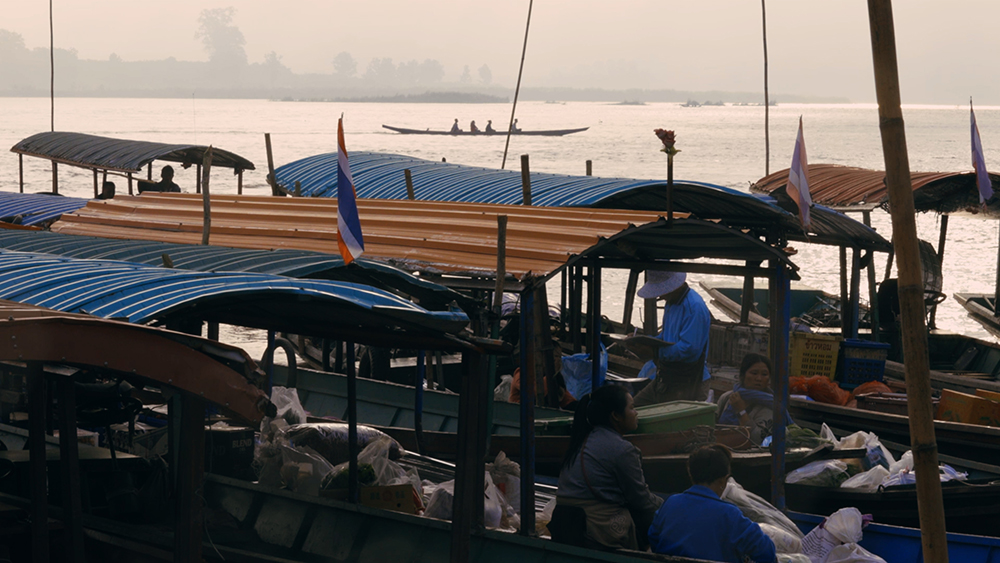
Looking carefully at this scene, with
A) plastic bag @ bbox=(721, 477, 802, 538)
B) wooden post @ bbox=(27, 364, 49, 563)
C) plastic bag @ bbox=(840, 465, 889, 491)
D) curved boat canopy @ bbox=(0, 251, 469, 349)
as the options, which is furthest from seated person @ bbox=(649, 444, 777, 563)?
wooden post @ bbox=(27, 364, 49, 563)

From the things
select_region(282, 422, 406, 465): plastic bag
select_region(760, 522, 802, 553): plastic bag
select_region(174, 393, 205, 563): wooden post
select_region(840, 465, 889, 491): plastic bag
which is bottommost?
select_region(840, 465, 889, 491): plastic bag

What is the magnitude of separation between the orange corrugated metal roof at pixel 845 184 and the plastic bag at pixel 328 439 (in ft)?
24.5

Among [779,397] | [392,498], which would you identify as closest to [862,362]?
[779,397]

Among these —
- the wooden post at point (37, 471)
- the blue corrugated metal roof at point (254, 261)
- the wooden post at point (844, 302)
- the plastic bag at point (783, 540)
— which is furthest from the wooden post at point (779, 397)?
the wooden post at point (844, 302)

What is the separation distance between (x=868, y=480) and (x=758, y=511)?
71.9 inches

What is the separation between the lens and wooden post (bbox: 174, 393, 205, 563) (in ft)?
13.4

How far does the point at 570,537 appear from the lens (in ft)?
18.8

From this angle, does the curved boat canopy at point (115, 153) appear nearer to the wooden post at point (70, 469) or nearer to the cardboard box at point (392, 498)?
the cardboard box at point (392, 498)

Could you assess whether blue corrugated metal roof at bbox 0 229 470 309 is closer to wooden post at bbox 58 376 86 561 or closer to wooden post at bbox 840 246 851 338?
wooden post at bbox 58 376 86 561

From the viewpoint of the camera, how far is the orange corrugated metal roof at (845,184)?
12211 mm

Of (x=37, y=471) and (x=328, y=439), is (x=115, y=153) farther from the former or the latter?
(x=37, y=471)

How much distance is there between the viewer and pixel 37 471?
16.8ft

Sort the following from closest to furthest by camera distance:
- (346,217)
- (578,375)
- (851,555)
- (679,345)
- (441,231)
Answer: (346,217) < (851,555) < (441,231) < (679,345) < (578,375)

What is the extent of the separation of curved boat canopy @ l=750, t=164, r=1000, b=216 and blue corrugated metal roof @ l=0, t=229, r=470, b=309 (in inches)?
277
